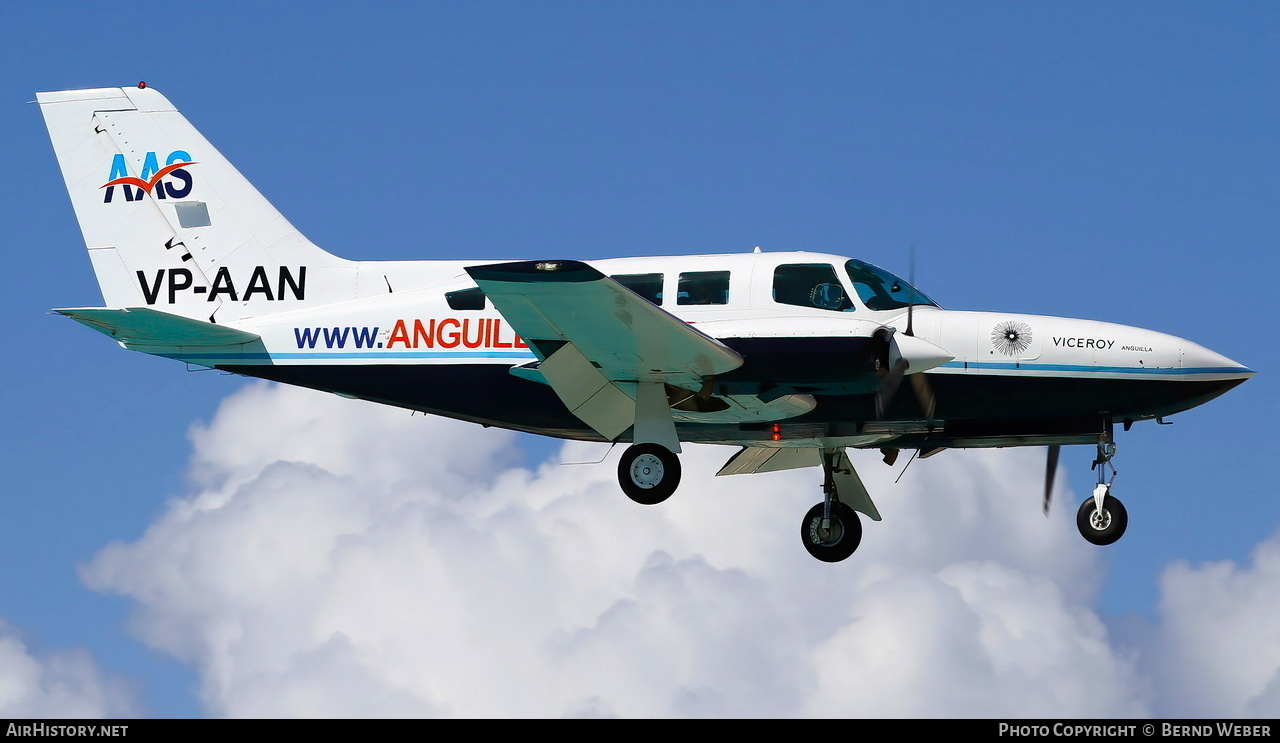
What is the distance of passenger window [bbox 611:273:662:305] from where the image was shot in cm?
2173

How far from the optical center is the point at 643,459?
21.1 meters

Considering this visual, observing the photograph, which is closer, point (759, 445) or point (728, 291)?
point (728, 291)

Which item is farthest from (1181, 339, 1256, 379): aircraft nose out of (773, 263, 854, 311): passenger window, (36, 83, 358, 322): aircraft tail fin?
(36, 83, 358, 322): aircraft tail fin

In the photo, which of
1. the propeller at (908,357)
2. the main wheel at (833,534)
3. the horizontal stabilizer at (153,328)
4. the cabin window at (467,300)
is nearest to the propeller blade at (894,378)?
the propeller at (908,357)

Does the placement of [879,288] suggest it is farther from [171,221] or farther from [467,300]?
[171,221]

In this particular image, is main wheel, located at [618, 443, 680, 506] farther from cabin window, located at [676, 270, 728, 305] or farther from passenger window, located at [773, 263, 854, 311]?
passenger window, located at [773, 263, 854, 311]

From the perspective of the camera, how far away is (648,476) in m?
21.1

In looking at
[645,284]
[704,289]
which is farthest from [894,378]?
[645,284]

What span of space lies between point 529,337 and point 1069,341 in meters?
7.52

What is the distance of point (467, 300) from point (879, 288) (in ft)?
19.6

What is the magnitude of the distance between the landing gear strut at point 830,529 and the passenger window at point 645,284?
4873 mm
